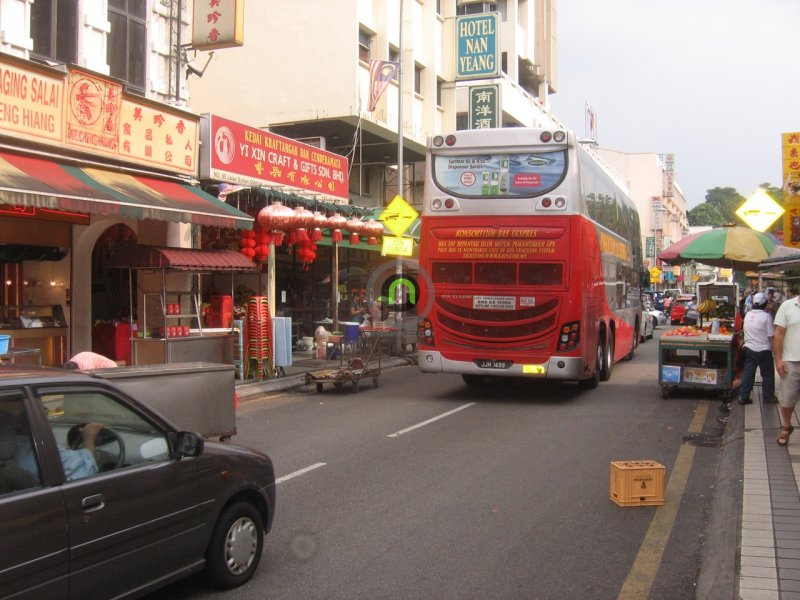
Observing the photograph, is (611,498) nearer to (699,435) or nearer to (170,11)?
(699,435)

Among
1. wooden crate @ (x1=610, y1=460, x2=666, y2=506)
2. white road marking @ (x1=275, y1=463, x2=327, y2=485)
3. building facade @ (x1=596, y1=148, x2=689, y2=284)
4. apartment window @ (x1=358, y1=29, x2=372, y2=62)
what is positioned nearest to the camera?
wooden crate @ (x1=610, y1=460, x2=666, y2=506)

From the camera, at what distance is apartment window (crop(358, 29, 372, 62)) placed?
79.7 ft

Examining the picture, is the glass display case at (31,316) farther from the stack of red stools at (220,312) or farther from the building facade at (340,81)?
the building facade at (340,81)

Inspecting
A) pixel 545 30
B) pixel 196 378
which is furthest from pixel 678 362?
pixel 545 30

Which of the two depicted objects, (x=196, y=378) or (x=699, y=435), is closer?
(x=196, y=378)

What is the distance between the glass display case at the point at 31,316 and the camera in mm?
12188

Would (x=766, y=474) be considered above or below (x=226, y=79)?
below

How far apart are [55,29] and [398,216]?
8760 mm

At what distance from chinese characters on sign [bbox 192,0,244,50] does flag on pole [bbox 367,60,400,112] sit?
7.84 metres

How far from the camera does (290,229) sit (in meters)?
15.5

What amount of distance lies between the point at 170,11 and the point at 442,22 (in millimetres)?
18273

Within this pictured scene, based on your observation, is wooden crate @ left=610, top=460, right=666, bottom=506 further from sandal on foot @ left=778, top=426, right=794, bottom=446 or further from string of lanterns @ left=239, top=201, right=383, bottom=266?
string of lanterns @ left=239, top=201, right=383, bottom=266

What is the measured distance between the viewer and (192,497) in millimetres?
4375

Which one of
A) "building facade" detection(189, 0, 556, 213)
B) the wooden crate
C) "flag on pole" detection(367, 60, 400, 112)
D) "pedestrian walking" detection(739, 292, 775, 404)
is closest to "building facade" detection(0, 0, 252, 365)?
"building facade" detection(189, 0, 556, 213)
